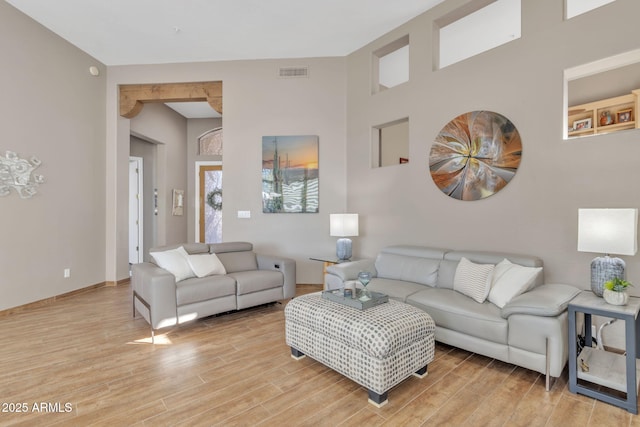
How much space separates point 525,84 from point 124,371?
4240mm

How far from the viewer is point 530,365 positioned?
2.13m

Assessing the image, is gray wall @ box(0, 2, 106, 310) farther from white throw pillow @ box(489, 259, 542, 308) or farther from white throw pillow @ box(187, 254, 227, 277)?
white throw pillow @ box(489, 259, 542, 308)

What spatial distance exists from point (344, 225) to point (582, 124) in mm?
3223

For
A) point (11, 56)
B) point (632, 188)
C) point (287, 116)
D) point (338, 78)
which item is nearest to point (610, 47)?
point (632, 188)

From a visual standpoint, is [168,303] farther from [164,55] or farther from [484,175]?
[164,55]

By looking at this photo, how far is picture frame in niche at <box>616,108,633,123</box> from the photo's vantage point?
346 cm

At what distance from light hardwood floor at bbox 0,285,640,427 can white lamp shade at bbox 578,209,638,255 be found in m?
0.98

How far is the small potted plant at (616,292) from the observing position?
6.47ft

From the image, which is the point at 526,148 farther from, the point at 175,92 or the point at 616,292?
the point at 175,92

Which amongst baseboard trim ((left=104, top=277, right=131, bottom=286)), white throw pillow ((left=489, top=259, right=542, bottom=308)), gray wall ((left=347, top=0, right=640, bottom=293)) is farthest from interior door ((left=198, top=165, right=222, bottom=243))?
white throw pillow ((left=489, top=259, right=542, bottom=308))

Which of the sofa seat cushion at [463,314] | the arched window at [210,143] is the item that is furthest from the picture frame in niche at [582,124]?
the arched window at [210,143]

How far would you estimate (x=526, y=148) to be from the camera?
294cm

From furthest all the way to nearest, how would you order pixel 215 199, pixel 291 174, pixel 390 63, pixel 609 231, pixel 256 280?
pixel 215 199 < pixel 390 63 < pixel 291 174 < pixel 256 280 < pixel 609 231

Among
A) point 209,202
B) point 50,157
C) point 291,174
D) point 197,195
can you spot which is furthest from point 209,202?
point 50,157
